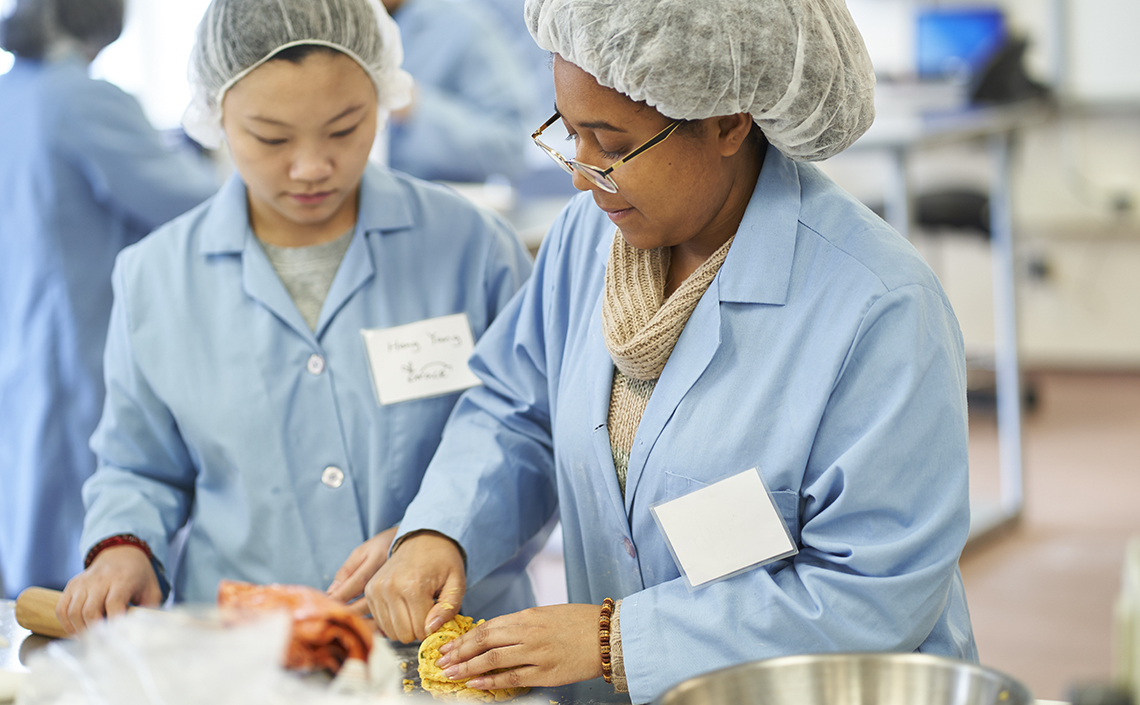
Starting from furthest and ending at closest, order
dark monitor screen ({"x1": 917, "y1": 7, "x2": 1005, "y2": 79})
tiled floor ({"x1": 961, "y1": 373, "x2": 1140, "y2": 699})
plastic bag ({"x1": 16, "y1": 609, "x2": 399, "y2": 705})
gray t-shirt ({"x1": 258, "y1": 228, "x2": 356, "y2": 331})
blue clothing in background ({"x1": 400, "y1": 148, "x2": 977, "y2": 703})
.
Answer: dark monitor screen ({"x1": 917, "y1": 7, "x2": 1005, "y2": 79}) → tiled floor ({"x1": 961, "y1": 373, "x2": 1140, "y2": 699}) → gray t-shirt ({"x1": 258, "y1": 228, "x2": 356, "y2": 331}) → blue clothing in background ({"x1": 400, "y1": 148, "x2": 977, "y2": 703}) → plastic bag ({"x1": 16, "y1": 609, "x2": 399, "y2": 705})

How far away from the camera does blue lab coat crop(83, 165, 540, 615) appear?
149 cm

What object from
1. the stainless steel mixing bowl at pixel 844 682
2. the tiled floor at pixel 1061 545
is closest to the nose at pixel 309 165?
the stainless steel mixing bowl at pixel 844 682

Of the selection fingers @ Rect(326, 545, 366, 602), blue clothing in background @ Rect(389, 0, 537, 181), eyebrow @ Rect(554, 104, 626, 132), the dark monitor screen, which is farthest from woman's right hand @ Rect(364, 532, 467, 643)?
the dark monitor screen

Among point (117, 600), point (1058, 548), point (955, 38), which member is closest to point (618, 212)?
point (117, 600)

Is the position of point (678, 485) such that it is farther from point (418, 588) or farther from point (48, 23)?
point (48, 23)

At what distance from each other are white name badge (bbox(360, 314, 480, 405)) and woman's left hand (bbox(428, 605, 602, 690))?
1.57 ft

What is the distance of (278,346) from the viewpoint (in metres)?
1.52

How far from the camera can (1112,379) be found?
5.61m

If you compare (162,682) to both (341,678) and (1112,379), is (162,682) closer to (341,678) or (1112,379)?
(341,678)

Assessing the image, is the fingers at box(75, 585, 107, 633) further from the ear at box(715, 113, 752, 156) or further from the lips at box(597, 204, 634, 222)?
the ear at box(715, 113, 752, 156)

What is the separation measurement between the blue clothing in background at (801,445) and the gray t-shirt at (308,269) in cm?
41

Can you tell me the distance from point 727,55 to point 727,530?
49 centimetres

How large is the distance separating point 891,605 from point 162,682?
68cm

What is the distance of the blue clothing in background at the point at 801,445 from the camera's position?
1.07m
